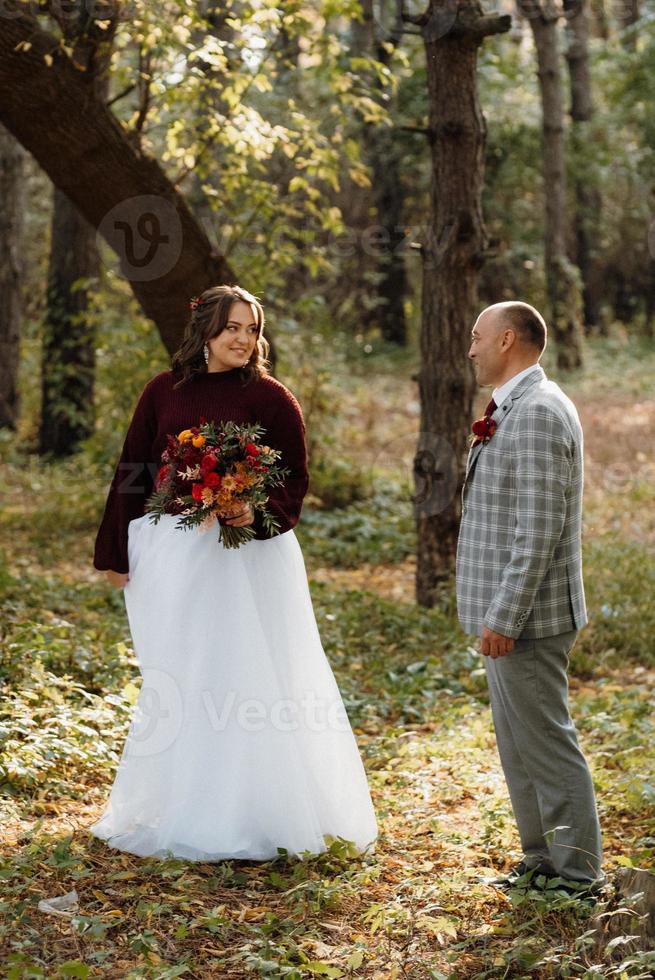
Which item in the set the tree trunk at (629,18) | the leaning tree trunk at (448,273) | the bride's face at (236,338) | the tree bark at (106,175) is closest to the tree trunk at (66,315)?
the tree bark at (106,175)

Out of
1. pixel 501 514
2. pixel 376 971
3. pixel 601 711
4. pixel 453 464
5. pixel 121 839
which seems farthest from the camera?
pixel 453 464

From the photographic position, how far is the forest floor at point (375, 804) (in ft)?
12.3

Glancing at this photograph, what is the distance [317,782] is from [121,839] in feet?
2.79

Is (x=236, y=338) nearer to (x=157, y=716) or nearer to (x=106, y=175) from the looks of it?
(x=157, y=716)

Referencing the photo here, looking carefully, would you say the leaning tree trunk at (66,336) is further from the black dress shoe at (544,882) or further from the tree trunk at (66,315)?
the black dress shoe at (544,882)

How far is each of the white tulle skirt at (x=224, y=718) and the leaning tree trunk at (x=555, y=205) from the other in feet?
54.4

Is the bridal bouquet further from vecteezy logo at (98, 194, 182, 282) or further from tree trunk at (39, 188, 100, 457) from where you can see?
tree trunk at (39, 188, 100, 457)

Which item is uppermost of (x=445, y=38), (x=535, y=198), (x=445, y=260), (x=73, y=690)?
(x=535, y=198)

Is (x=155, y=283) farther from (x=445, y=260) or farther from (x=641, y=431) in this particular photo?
(x=641, y=431)

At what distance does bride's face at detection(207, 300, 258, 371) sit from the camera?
457 centimetres

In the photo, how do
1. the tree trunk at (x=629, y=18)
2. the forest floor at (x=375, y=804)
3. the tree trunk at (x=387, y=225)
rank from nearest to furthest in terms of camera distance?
the forest floor at (x=375, y=804), the tree trunk at (x=387, y=225), the tree trunk at (x=629, y=18)

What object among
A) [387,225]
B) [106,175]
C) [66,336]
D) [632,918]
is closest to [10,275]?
[66,336]

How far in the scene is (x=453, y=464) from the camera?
27.9ft

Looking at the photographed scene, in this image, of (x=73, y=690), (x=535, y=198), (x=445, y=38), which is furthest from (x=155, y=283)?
(x=535, y=198)
